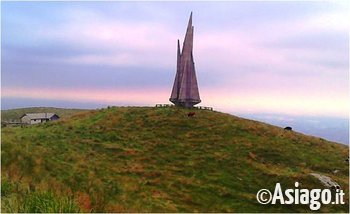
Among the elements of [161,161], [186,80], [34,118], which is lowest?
[161,161]

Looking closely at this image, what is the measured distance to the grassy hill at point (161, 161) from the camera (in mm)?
16359

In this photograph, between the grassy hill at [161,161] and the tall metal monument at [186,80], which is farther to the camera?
the tall metal monument at [186,80]

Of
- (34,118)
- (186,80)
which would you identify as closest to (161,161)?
(186,80)

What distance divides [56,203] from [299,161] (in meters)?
32.2

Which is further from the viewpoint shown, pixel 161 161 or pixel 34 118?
pixel 34 118

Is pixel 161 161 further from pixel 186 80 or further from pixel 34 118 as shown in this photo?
pixel 34 118

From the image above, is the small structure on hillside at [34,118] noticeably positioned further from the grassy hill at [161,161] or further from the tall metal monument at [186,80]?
the tall metal monument at [186,80]

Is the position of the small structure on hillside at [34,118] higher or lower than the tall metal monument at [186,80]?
lower

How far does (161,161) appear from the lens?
33.9 meters

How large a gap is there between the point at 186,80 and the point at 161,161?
18631 mm

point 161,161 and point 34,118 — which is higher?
point 34,118

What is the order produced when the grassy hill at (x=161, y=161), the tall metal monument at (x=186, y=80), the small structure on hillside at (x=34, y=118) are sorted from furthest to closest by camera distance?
the small structure on hillside at (x=34, y=118) → the tall metal monument at (x=186, y=80) → the grassy hill at (x=161, y=161)

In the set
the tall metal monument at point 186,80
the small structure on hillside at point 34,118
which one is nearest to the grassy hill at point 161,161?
the tall metal monument at point 186,80

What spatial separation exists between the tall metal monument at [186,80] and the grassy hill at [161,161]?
1.73 m
